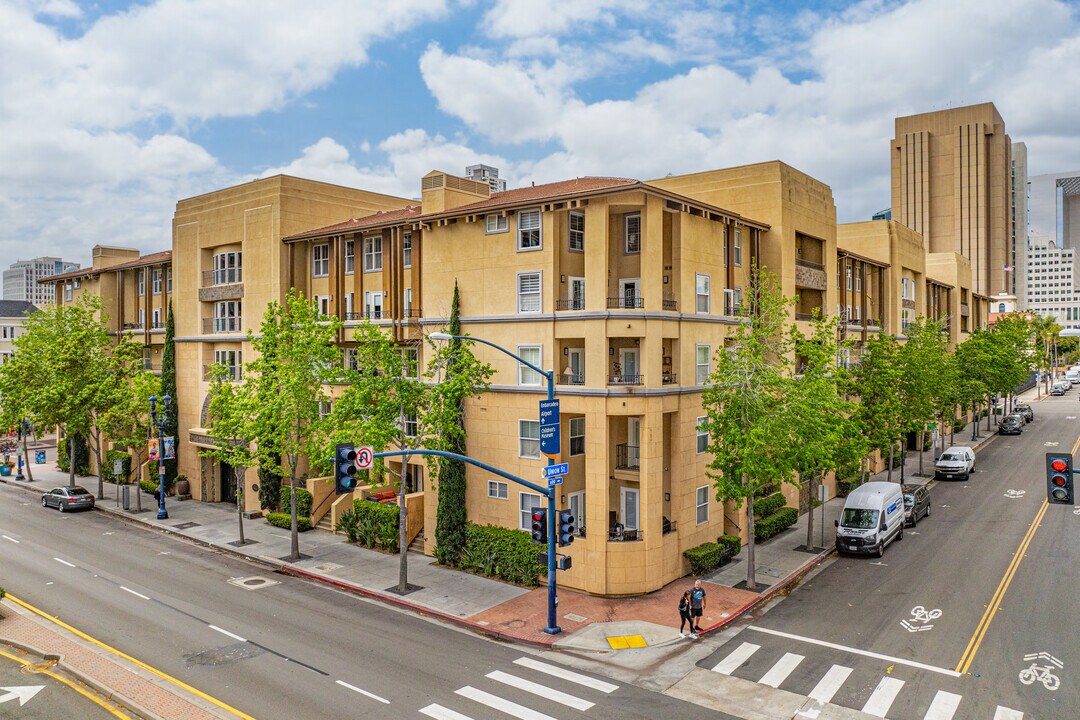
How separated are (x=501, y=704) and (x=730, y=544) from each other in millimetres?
15259

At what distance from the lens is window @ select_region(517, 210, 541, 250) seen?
2819 centimetres

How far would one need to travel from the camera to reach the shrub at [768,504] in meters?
33.7

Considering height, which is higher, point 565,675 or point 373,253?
point 373,253

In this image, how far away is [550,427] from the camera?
75.3 ft

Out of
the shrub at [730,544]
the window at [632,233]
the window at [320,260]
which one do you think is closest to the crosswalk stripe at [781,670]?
Result: the shrub at [730,544]

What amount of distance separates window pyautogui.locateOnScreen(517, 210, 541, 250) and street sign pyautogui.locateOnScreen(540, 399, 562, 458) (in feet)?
25.5

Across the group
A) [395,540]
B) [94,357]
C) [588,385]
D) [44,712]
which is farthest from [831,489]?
[94,357]

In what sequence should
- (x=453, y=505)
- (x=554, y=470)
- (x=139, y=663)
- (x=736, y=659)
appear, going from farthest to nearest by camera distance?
(x=453, y=505)
(x=554, y=470)
(x=736, y=659)
(x=139, y=663)

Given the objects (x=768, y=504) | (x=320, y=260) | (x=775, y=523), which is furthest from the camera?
(x=320, y=260)

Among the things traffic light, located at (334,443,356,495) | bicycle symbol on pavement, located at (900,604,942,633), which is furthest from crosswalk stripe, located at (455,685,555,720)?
bicycle symbol on pavement, located at (900,604,942,633)

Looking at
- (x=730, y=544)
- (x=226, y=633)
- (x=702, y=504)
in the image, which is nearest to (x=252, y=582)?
(x=226, y=633)

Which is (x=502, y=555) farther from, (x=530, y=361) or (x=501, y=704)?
(x=501, y=704)

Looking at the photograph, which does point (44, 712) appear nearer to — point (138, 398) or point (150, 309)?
point (138, 398)

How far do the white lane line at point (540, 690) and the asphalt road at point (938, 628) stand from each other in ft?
14.5
